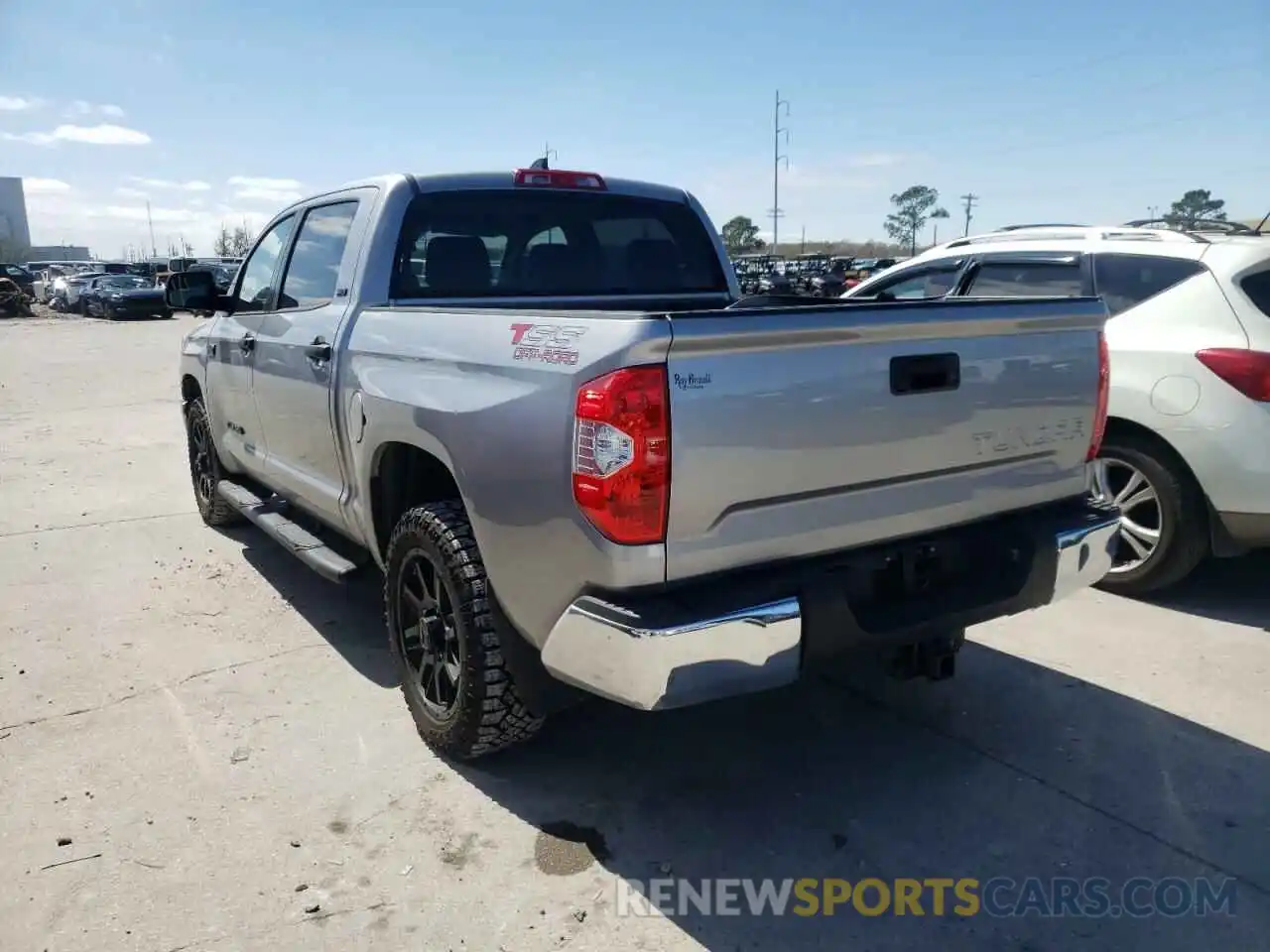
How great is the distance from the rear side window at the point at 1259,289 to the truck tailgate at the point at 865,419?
5.57 ft

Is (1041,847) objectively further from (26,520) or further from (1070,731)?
(26,520)

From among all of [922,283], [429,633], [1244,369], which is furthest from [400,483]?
[922,283]

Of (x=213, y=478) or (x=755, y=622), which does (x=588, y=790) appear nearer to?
(x=755, y=622)

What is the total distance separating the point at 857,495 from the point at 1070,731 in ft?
4.99

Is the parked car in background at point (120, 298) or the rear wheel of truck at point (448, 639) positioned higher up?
the parked car in background at point (120, 298)

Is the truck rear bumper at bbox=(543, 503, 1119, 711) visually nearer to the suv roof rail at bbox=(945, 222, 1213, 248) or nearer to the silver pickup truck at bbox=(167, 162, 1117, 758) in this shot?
the silver pickup truck at bbox=(167, 162, 1117, 758)

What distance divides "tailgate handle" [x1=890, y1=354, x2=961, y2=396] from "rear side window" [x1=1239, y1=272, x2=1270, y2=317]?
245cm

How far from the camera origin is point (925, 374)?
8.77 ft

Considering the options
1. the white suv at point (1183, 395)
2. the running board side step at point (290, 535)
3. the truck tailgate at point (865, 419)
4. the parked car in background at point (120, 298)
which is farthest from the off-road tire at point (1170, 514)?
the parked car in background at point (120, 298)

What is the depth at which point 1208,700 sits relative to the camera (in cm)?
364

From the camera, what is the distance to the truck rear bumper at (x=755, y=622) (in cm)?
227

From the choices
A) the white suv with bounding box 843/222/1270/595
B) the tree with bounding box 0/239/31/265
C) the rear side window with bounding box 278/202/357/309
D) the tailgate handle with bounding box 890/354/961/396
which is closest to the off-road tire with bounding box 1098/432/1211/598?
the white suv with bounding box 843/222/1270/595

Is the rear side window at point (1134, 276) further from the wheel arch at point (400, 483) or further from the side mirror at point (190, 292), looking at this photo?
the side mirror at point (190, 292)

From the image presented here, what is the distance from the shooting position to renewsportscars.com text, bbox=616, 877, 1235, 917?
249 centimetres
